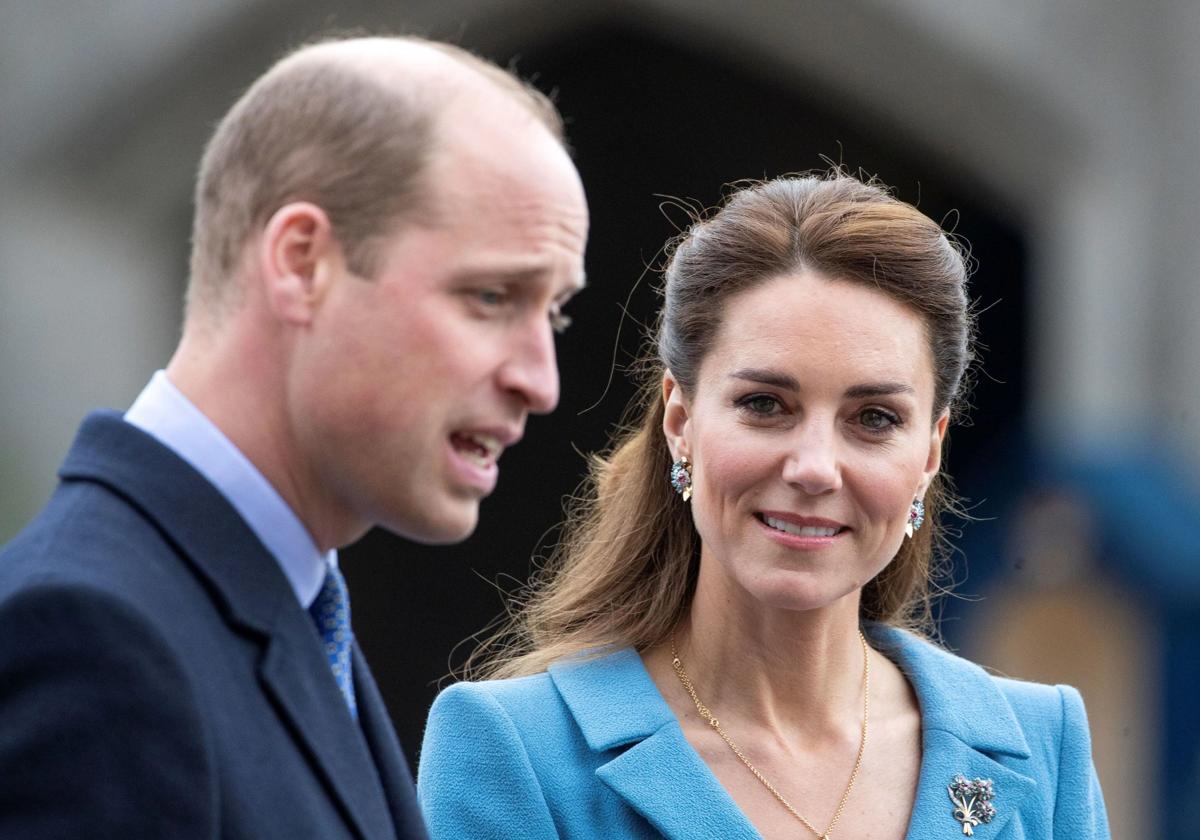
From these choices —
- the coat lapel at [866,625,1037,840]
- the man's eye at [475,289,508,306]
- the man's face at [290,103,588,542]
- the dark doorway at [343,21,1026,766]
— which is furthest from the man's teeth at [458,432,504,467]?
the dark doorway at [343,21,1026,766]

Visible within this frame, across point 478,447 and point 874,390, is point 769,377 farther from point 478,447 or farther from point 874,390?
point 478,447

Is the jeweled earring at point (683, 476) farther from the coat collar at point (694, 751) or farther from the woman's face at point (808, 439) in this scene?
the coat collar at point (694, 751)

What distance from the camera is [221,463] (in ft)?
6.49

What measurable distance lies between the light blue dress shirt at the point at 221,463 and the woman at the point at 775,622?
3.67 feet

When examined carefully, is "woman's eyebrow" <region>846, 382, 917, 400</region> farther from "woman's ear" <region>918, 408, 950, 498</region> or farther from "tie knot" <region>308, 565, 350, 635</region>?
"tie knot" <region>308, 565, 350, 635</region>

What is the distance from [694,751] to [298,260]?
1477 mm

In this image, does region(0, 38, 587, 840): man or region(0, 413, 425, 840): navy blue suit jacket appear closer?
region(0, 413, 425, 840): navy blue suit jacket

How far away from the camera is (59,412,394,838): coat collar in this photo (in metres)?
1.93

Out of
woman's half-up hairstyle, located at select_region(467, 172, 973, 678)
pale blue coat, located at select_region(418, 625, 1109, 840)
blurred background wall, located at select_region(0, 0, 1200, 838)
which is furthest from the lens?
blurred background wall, located at select_region(0, 0, 1200, 838)

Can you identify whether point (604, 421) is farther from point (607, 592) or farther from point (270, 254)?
point (270, 254)

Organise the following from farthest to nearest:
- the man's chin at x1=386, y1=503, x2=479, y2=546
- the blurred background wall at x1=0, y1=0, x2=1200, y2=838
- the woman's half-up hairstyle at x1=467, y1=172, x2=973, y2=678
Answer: the blurred background wall at x1=0, y1=0, x2=1200, y2=838 < the woman's half-up hairstyle at x1=467, y1=172, x2=973, y2=678 < the man's chin at x1=386, y1=503, x2=479, y2=546

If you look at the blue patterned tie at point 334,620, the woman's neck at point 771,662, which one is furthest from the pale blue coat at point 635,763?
the blue patterned tie at point 334,620

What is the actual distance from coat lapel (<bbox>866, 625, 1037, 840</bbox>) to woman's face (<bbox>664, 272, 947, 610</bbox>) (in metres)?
0.34

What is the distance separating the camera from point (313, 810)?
6.28 ft
